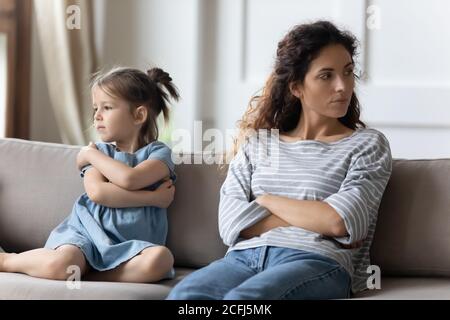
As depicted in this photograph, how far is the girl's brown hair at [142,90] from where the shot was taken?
2041 millimetres

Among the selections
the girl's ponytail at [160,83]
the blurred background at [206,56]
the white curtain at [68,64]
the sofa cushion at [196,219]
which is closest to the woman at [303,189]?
the sofa cushion at [196,219]

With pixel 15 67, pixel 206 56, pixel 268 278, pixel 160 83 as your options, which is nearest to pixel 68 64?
pixel 15 67

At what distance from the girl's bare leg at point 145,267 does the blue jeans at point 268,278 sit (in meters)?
0.15

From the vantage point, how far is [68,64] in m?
3.09

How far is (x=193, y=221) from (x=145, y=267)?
28 centimetres

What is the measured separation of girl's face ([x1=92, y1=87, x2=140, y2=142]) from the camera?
203cm

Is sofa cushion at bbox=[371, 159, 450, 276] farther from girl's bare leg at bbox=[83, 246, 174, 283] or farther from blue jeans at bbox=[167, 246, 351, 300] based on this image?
girl's bare leg at bbox=[83, 246, 174, 283]

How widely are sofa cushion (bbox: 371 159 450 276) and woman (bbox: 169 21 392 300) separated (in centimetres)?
12

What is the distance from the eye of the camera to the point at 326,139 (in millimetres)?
1906

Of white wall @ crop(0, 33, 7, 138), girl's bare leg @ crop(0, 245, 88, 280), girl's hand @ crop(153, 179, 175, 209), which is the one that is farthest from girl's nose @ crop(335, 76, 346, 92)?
white wall @ crop(0, 33, 7, 138)

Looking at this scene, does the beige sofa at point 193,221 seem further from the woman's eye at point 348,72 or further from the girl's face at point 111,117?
the woman's eye at point 348,72

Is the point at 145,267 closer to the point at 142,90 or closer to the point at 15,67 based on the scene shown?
the point at 142,90
